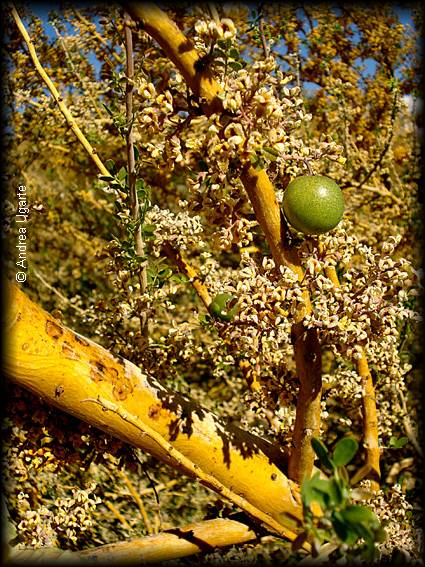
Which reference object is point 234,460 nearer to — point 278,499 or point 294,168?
point 278,499

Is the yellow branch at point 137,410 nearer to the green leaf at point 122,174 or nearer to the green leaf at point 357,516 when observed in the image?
the green leaf at point 357,516

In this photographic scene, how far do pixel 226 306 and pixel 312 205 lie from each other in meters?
0.26

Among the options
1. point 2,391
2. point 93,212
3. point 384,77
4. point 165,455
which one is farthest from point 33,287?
point 384,77

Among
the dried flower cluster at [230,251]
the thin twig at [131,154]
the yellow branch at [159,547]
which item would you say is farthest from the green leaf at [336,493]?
the thin twig at [131,154]

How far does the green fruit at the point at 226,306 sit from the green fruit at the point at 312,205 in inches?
7.1

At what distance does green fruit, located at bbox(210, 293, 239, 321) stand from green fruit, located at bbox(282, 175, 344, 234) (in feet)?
0.59

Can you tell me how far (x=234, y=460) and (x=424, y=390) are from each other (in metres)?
1.18

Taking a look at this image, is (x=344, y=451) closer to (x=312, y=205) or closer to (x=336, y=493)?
(x=336, y=493)

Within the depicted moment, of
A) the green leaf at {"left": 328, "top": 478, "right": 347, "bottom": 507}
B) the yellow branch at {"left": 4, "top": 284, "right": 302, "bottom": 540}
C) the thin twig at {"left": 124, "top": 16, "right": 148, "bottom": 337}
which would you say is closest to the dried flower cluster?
the thin twig at {"left": 124, "top": 16, "right": 148, "bottom": 337}

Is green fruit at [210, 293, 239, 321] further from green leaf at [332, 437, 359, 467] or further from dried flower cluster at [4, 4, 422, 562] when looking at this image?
green leaf at [332, 437, 359, 467]

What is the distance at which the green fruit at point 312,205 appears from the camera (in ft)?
2.76

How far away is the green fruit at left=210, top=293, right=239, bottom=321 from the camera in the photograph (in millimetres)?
975

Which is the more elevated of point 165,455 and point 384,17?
point 384,17

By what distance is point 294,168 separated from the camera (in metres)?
0.94
